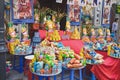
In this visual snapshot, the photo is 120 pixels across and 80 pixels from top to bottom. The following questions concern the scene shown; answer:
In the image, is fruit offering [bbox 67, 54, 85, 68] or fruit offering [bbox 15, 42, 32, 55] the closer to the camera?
fruit offering [bbox 67, 54, 85, 68]

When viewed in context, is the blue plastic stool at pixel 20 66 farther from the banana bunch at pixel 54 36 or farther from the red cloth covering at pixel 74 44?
the red cloth covering at pixel 74 44

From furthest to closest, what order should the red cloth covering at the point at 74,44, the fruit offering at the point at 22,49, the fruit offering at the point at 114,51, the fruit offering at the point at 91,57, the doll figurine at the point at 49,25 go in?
the doll figurine at the point at 49,25
the red cloth covering at the point at 74,44
the fruit offering at the point at 22,49
the fruit offering at the point at 114,51
the fruit offering at the point at 91,57

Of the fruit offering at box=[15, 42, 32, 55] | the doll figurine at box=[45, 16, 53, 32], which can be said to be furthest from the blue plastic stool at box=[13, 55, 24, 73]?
the doll figurine at box=[45, 16, 53, 32]

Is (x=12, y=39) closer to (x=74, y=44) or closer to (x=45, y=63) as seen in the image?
(x=74, y=44)

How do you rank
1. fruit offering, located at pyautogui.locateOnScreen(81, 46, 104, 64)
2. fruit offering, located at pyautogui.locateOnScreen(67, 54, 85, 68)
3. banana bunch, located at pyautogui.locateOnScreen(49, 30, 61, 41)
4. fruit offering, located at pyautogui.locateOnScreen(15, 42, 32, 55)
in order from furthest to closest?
banana bunch, located at pyautogui.locateOnScreen(49, 30, 61, 41), fruit offering, located at pyautogui.locateOnScreen(15, 42, 32, 55), fruit offering, located at pyautogui.locateOnScreen(81, 46, 104, 64), fruit offering, located at pyautogui.locateOnScreen(67, 54, 85, 68)

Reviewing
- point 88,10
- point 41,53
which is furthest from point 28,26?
point 41,53

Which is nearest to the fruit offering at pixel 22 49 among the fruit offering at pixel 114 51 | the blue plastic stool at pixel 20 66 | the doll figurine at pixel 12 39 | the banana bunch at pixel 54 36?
the doll figurine at pixel 12 39

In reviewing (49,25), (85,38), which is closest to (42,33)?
(49,25)

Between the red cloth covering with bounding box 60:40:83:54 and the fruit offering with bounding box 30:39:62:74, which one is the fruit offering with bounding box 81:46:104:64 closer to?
the red cloth covering with bounding box 60:40:83:54

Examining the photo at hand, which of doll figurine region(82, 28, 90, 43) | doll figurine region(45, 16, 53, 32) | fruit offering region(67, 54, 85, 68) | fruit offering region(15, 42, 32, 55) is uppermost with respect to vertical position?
doll figurine region(45, 16, 53, 32)

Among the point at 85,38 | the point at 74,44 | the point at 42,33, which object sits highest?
the point at 42,33

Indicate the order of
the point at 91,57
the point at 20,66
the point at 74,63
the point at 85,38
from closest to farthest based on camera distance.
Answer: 1. the point at 74,63
2. the point at 91,57
3. the point at 20,66
4. the point at 85,38

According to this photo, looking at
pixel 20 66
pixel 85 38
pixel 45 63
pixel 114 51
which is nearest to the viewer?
pixel 45 63

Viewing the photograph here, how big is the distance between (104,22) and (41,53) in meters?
5.48
